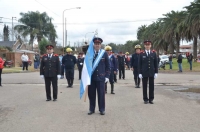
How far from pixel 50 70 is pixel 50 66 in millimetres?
140

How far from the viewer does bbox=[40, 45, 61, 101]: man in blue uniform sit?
35.8 ft

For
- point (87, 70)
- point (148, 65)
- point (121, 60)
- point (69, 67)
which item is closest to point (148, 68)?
point (148, 65)

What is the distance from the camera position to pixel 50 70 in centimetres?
1088

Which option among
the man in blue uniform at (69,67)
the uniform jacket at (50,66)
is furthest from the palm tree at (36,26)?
the uniform jacket at (50,66)

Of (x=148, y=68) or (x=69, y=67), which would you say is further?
(x=69, y=67)

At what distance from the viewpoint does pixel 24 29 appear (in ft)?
272

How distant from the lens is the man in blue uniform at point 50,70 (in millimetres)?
10898

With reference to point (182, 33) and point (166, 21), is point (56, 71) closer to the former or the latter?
Result: point (182, 33)

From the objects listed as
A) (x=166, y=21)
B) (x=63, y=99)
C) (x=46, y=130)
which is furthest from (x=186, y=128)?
(x=166, y=21)

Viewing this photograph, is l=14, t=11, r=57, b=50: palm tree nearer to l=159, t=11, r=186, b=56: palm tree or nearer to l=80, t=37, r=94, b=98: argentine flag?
l=159, t=11, r=186, b=56: palm tree

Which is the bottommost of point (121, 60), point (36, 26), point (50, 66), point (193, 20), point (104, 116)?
point (104, 116)

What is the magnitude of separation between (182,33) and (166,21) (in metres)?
9.56

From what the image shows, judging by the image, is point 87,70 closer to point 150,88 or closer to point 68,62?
point 150,88

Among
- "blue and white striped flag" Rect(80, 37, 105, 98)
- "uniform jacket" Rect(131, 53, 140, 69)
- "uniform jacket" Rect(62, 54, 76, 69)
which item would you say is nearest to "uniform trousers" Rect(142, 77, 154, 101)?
"blue and white striped flag" Rect(80, 37, 105, 98)
